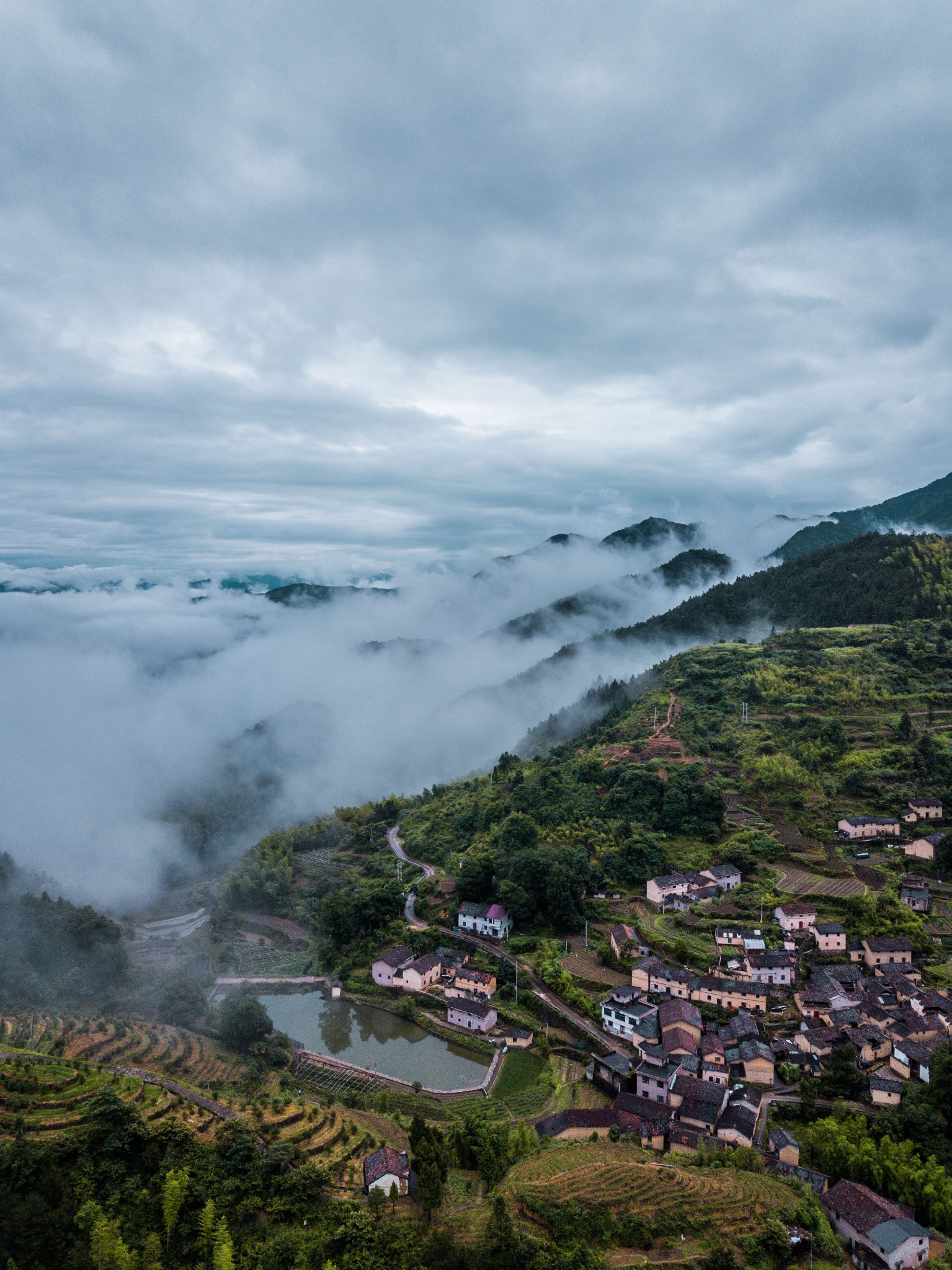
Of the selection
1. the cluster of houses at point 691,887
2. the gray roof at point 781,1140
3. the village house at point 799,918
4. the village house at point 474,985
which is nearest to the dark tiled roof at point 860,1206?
the gray roof at point 781,1140

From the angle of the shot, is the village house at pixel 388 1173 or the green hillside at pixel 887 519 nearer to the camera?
the village house at pixel 388 1173

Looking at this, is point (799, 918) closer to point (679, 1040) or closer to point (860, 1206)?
point (679, 1040)

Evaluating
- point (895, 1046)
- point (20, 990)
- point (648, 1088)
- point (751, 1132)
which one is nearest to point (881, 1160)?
point (751, 1132)

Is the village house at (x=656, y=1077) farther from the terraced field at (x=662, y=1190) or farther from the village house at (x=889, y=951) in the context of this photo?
the village house at (x=889, y=951)

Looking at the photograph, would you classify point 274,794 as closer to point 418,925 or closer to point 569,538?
point 418,925

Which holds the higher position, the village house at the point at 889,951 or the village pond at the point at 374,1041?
the village house at the point at 889,951

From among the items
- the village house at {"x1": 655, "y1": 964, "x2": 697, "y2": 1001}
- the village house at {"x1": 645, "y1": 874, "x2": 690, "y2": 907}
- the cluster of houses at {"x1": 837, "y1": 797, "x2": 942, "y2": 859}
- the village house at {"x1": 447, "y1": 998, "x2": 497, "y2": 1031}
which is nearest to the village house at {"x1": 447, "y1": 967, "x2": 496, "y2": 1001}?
the village house at {"x1": 447, "y1": 998, "x2": 497, "y2": 1031}
